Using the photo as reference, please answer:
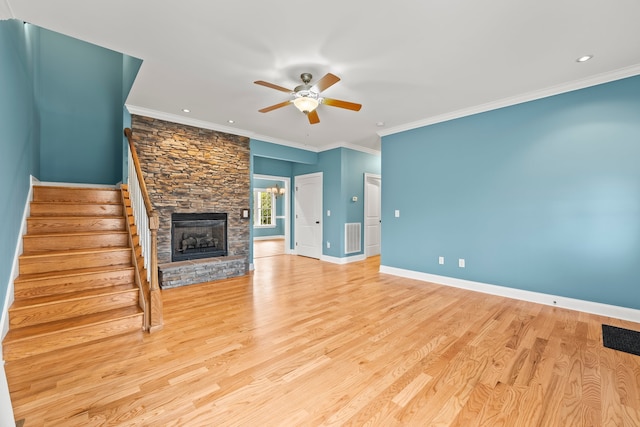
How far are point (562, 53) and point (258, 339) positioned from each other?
4.05m

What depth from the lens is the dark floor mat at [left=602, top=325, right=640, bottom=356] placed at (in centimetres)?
254

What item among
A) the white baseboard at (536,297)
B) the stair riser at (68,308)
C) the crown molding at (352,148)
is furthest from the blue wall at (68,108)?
the white baseboard at (536,297)

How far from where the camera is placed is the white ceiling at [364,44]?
7.43 ft

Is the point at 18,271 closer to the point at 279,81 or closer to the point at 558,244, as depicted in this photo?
the point at 279,81

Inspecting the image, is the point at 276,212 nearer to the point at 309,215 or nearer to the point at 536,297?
the point at 309,215

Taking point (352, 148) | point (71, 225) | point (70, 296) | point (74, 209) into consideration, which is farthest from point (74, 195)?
point (352, 148)

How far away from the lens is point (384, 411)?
70.4 inches

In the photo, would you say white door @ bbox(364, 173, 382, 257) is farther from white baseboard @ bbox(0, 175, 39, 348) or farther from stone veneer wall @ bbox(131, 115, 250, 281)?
white baseboard @ bbox(0, 175, 39, 348)

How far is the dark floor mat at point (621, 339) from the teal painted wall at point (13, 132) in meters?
5.25

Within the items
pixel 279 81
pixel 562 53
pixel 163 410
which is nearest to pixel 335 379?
pixel 163 410

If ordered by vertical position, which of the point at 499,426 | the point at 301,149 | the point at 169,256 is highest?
the point at 301,149

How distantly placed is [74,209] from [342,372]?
12.5 feet

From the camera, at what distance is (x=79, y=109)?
484cm

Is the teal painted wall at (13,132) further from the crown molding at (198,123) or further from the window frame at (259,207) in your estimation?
the window frame at (259,207)
